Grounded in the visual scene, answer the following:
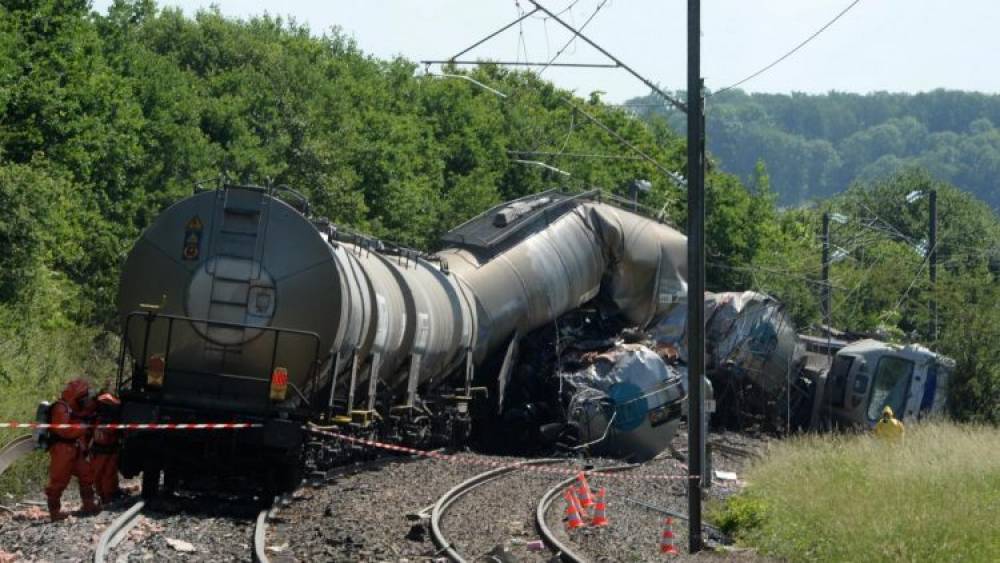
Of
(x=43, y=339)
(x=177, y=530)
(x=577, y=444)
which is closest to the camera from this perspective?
(x=177, y=530)

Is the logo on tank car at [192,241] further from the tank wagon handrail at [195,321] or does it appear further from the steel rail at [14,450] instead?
the steel rail at [14,450]

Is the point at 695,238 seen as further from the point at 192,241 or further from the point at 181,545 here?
the point at 181,545

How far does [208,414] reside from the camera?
15.3 metres

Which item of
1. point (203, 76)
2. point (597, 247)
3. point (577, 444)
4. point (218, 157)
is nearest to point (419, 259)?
point (577, 444)

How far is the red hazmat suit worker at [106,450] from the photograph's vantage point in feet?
49.8

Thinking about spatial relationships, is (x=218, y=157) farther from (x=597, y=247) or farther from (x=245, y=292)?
(x=245, y=292)

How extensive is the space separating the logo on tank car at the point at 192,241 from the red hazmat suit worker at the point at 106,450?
1.70 meters

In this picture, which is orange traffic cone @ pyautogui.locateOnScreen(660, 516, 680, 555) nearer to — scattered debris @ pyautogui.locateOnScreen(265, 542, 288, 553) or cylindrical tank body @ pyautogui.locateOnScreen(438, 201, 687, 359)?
scattered debris @ pyautogui.locateOnScreen(265, 542, 288, 553)

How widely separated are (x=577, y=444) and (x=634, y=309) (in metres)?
5.14

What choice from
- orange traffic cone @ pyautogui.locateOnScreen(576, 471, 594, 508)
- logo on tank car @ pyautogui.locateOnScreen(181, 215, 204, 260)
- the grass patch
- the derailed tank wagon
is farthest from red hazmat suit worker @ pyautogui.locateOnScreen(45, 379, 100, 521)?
the grass patch

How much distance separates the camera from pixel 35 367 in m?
21.3

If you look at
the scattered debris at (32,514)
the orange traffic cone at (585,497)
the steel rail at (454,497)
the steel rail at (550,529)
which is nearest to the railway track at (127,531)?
the scattered debris at (32,514)

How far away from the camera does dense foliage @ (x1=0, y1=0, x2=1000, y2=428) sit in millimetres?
25766

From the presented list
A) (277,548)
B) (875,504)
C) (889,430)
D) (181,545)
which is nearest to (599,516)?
(875,504)
